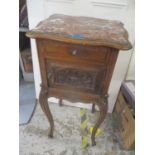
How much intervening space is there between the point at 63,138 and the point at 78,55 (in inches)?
32.0

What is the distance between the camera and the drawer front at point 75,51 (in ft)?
2.74

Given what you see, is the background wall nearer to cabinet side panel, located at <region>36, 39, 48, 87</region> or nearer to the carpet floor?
cabinet side panel, located at <region>36, 39, 48, 87</region>

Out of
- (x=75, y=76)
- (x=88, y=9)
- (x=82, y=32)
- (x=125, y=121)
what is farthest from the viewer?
(x=125, y=121)

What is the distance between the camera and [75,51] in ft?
2.78

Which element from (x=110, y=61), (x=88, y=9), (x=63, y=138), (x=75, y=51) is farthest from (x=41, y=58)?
(x=63, y=138)

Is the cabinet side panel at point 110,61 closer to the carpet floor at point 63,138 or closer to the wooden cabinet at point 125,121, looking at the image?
the wooden cabinet at point 125,121

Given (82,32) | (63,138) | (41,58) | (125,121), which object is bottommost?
(63,138)

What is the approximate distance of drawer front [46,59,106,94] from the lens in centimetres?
91

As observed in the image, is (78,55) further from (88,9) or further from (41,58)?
(88,9)

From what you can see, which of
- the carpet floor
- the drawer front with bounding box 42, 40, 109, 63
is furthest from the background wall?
the carpet floor

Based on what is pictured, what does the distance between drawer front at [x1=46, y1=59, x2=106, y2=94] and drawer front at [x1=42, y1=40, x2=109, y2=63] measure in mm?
43
